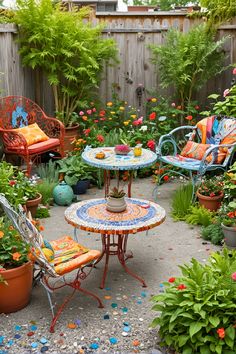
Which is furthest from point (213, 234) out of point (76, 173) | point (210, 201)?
point (76, 173)

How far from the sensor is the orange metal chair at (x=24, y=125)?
5750 millimetres

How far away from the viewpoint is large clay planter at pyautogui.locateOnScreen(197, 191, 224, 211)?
16.3ft

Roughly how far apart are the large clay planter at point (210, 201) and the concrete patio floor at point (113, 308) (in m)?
0.41

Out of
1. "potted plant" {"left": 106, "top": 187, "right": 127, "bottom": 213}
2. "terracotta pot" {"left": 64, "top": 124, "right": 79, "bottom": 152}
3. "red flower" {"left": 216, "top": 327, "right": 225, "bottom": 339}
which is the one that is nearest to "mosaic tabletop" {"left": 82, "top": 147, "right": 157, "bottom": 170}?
"potted plant" {"left": 106, "top": 187, "right": 127, "bottom": 213}

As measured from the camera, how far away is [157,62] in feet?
22.8

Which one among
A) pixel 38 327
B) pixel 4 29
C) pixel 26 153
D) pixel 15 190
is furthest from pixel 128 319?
pixel 4 29

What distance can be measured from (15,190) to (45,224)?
1.96ft

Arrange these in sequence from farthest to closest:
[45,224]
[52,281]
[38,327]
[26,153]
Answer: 1. [26,153]
2. [45,224]
3. [52,281]
4. [38,327]

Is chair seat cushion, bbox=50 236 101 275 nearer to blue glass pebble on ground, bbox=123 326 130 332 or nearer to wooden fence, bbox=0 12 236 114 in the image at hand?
blue glass pebble on ground, bbox=123 326 130 332

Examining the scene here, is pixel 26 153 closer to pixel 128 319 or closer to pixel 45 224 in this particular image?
pixel 45 224

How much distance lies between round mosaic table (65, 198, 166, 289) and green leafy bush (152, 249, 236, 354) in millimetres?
708

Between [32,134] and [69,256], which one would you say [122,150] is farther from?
[69,256]

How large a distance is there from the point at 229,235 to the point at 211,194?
835 millimetres

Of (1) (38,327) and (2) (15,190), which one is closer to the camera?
(1) (38,327)
